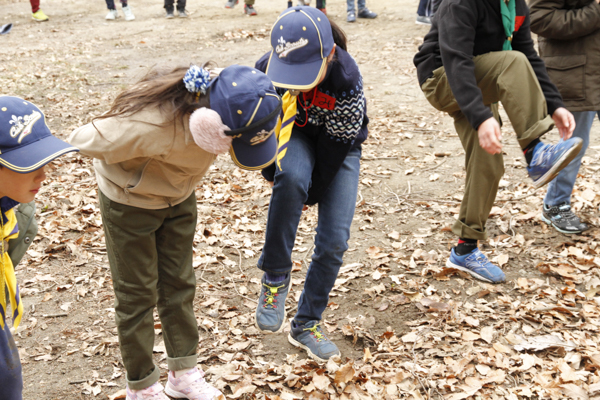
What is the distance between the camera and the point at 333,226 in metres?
3.11

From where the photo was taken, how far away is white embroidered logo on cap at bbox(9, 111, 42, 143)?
6.70 feet

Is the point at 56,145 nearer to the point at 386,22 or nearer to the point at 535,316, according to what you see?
the point at 535,316

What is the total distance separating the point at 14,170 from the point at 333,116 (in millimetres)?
1686

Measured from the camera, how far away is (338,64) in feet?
9.56

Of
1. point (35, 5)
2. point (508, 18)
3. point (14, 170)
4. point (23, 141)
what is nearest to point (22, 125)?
point (23, 141)

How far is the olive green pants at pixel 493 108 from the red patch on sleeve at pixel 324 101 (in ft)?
3.75

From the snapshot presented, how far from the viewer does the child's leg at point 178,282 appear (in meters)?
2.78

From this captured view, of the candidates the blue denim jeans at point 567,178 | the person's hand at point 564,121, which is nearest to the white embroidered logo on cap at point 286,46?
the person's hand at point 564,121

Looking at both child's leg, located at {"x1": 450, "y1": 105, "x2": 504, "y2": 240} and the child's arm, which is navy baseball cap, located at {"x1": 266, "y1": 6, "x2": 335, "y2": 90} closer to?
the child's arm

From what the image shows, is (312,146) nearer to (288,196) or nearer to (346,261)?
(288,196)

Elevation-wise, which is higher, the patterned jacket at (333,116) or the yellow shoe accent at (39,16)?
the patterned jacket at (333,116)

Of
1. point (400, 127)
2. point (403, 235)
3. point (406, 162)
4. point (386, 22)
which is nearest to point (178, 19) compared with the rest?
Answer: point (386, 22)

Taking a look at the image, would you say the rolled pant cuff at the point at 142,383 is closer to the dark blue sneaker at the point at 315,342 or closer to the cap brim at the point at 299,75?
the dark blue sneaker at the point at 315,342

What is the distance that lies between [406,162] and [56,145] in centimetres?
516
